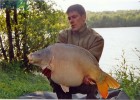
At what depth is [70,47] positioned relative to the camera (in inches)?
74.9

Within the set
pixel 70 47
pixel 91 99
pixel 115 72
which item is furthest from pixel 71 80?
pixel 115 72

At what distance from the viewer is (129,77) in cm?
385

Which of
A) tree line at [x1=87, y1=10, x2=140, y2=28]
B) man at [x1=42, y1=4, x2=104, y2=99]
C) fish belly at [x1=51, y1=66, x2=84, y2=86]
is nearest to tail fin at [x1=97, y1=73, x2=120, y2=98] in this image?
fish belly at [x1=51, y1=66, x2=84, y2=86]

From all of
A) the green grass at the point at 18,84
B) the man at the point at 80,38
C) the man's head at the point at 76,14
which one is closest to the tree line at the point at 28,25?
the green grass at the point at 18,84

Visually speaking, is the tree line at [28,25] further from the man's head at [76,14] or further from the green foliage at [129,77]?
the man's head at [76,14]

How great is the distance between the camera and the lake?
423cm

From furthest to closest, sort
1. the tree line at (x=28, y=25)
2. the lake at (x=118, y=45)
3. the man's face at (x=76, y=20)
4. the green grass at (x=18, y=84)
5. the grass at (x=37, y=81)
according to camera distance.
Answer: the tree line at (x=28, y=25) < the lake at (x=118, y=45) < the green grass at (x=18, y=84) < the grass at (x=37, y=81) < the man's face at (x=76, y=20)

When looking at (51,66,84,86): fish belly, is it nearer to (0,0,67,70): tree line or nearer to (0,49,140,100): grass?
(0,49,140,100): grass

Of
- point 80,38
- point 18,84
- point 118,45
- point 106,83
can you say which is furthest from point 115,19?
point 106,83

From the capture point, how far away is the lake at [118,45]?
4225mm

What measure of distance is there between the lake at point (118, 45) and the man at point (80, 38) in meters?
1.71

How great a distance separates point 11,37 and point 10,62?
0.40m

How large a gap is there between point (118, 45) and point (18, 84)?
1527mm

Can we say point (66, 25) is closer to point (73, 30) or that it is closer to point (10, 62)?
point (10, 62)
